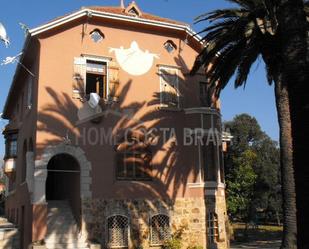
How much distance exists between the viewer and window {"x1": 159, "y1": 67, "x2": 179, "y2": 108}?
21312mm

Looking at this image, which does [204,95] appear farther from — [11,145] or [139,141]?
[11,145]

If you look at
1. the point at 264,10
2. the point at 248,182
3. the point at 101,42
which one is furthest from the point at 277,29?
the point at 248,182

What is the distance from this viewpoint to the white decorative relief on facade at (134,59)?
20578mm

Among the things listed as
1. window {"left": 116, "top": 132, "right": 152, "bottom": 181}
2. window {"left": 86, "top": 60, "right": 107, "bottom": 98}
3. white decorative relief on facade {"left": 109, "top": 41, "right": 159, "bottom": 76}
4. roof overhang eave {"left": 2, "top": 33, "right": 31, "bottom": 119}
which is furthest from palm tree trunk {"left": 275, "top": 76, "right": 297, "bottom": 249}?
roof overhang eave {"left": 2, "top": 33, "right": 31, "bottom": 119}

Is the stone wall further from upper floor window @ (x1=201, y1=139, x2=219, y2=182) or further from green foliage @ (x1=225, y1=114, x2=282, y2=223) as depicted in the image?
green foliage @ (x1=225, y1=114, x2=282, y2=223)

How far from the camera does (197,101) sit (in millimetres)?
21953

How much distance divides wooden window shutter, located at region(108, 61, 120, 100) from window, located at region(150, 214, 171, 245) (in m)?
5.78

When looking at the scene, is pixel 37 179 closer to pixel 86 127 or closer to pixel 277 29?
pixel 86 127

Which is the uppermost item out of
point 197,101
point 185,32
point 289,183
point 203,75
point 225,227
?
point 185,32

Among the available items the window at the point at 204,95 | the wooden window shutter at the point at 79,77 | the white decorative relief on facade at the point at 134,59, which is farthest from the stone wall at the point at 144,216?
the white decorative relief on facade at the point at 134,59

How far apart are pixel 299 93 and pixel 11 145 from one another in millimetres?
20271

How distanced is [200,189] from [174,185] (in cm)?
127

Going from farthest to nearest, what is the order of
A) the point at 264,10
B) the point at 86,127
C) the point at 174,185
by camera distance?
1. the point at 174,185
2. the point at 86,127
3. the point at 264,10

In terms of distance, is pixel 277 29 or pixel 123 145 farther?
pixel 123 145
